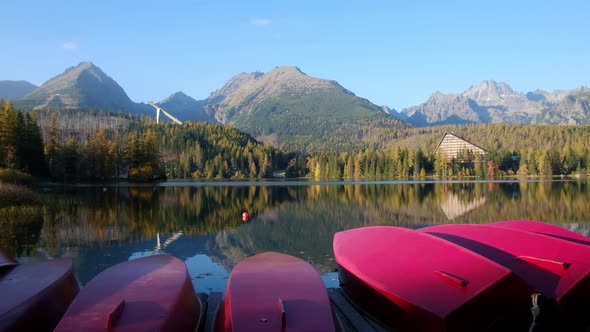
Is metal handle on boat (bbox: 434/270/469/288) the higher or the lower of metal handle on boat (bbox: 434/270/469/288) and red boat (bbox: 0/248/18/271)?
the higher

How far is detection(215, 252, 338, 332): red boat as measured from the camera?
252 inches

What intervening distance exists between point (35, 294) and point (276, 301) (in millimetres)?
4117

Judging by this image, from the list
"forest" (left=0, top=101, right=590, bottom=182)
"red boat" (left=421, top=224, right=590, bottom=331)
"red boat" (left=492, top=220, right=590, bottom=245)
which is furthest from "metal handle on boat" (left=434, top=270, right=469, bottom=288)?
"forest" (left=0, top=101, right=590, bottom=182)

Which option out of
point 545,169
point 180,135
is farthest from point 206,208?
point 180,135

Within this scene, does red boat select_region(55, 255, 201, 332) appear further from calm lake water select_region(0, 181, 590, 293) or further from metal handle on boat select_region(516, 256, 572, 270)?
metal handle on boat select_region(516, 256, 572, 270)

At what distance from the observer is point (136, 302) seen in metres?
6.98

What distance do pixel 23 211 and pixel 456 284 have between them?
28.9 metres

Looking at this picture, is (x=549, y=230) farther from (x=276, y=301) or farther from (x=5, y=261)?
(x=5, y=261)

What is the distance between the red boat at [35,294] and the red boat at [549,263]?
809 cm

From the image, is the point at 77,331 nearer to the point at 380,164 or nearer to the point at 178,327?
the point at 178,327

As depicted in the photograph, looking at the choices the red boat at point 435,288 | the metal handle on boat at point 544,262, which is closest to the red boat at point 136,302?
the red boat at point 435,288

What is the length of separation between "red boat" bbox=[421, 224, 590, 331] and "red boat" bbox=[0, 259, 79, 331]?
8087mm

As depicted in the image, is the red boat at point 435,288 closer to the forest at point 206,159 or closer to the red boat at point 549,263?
the red boat at point 549,263

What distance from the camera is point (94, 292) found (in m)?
7.45
